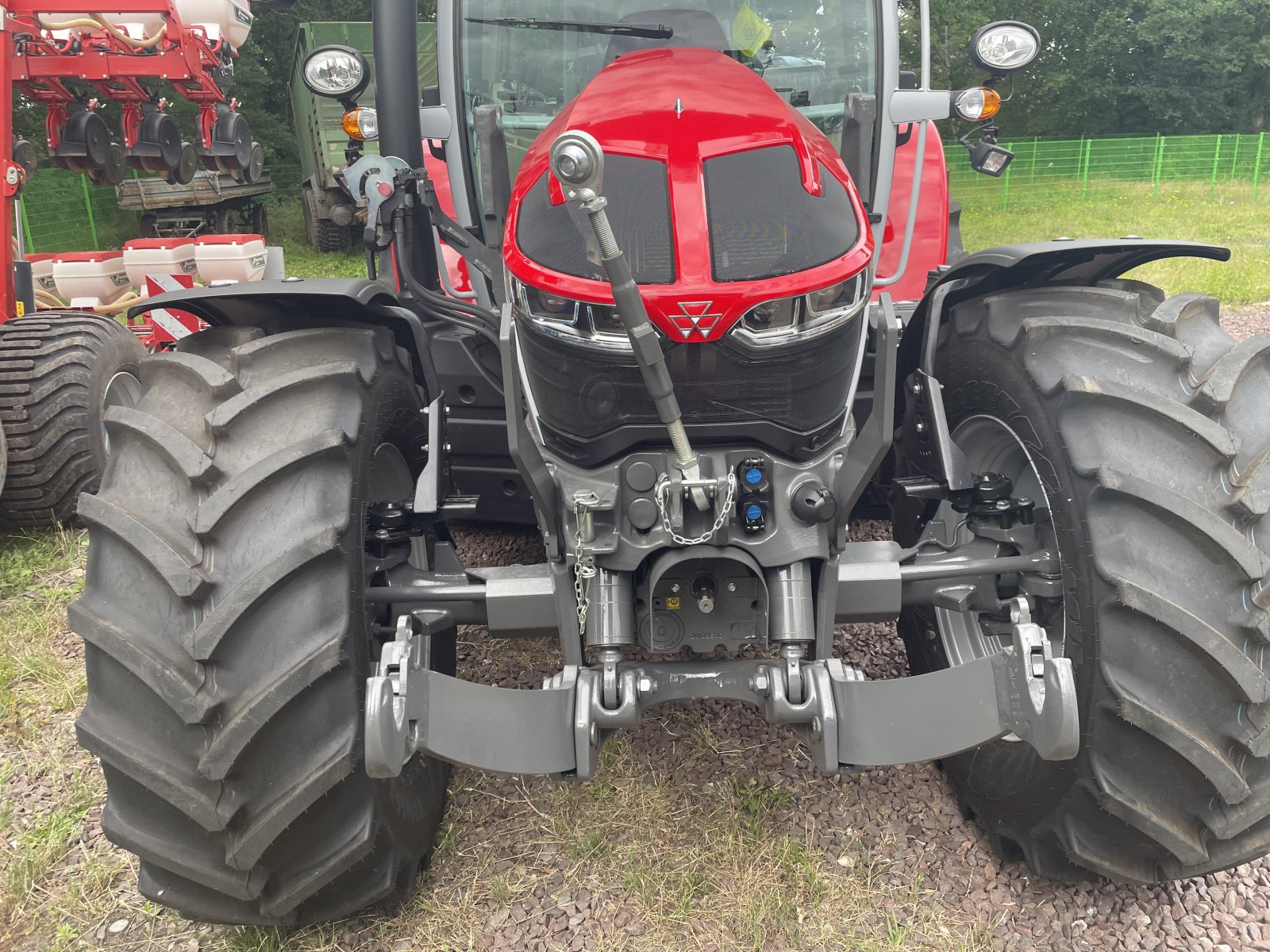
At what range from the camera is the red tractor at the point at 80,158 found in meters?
4.31

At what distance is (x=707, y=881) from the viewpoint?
2.41 meters

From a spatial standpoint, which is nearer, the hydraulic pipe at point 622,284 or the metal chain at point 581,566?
the hydraulic pipe at point 622,284

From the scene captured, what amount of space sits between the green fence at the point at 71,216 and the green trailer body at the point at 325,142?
10.5 ft

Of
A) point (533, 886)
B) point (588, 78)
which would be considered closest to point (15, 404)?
point (588, 78)

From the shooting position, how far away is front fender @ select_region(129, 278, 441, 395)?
2.33 meters

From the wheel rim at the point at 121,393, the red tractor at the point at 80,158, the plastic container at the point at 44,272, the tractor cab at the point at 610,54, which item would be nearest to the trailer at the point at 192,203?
the plastic container at the point at 44,272

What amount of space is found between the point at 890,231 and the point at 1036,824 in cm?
272

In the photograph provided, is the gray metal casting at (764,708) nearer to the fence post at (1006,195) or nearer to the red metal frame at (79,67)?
the red metal frame at (79,67)

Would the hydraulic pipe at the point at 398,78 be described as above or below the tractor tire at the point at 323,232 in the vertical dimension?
above

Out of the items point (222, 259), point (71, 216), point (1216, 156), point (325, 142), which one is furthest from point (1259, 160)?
point (71, 216)

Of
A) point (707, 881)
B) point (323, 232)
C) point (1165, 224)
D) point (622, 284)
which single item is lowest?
point (1165, 224)

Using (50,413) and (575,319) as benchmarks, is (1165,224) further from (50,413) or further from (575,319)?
(575,319)

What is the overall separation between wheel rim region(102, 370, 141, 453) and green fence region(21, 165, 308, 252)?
1154cm

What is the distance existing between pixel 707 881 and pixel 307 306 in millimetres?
1707
